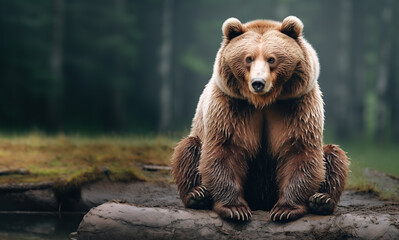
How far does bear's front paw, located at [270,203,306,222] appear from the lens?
4.71 m

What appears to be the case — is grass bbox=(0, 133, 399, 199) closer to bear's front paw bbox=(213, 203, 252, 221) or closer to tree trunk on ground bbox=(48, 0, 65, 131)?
bear's front paw bbox=(213, 203, 252, 221)

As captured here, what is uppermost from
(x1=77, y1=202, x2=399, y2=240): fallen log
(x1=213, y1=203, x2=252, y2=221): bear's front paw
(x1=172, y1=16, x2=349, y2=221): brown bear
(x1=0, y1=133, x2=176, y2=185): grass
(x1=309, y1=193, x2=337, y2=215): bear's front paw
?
(x1=172, y1=16, x2=349, y2=221): brown bear

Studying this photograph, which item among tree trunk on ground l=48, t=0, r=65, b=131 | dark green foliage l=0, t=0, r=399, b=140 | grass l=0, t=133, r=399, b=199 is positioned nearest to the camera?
grass l=0, t=133, r=399, b=199

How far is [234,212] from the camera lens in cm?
473

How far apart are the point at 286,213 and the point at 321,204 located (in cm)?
38

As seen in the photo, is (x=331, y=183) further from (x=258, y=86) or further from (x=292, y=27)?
(x=292, y=27)

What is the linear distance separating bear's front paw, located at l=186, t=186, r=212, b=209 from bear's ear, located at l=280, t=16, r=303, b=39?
168 cm

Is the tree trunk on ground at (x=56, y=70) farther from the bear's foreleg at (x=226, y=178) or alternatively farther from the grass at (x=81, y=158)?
the bear's foreleg at (x=226, y=178)

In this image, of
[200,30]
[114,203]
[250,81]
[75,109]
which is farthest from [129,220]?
[200,30]

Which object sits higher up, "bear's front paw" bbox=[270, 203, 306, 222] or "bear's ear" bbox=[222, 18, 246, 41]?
"bear's ear" bbox=[222, 18, 246, 41]

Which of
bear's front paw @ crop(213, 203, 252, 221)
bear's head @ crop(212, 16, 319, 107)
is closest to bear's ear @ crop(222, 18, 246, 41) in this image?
bear's head @ crop(212, 16, 319, 107)

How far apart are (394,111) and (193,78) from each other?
1093cm

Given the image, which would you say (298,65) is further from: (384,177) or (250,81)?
(384,177)

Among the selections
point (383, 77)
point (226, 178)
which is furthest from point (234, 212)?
point (383, 77)
